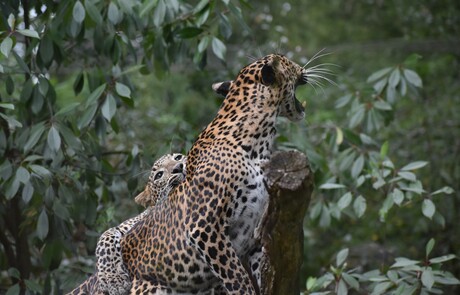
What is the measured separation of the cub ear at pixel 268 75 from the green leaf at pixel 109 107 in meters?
2.17

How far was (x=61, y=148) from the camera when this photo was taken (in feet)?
24.6

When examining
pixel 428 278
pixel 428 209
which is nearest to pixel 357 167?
pixel 428 209

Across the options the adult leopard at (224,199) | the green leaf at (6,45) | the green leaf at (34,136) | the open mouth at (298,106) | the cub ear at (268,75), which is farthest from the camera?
the green leaf at (34,136)

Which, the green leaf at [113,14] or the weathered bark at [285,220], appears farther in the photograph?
the green leaf at [113,14]

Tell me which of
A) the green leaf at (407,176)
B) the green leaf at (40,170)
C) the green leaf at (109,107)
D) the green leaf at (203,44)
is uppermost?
the green leaf at (203,44)

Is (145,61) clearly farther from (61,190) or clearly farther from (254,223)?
(254,223)

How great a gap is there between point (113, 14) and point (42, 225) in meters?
1.91

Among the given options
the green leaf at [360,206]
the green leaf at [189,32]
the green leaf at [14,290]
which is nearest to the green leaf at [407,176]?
the green leaf at [360,206]

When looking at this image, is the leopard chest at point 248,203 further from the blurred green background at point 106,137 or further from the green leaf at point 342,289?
the green leaf at point 342,289

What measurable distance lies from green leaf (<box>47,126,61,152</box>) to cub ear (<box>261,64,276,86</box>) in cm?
240

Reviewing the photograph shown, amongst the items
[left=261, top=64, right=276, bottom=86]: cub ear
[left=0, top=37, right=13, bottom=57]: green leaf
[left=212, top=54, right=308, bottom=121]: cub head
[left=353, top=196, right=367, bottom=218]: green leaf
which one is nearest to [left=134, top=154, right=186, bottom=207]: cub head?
[left=212, top=54, right=308, bottom=121]: cub head

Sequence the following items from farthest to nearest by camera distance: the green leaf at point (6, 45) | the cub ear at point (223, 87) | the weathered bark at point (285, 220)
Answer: the green leaf at point (6, 45)
the cub ear at point (223, 87)
the weathered bark at point (285, 220)

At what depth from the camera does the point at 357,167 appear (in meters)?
8.17

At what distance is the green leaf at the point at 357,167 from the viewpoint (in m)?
8.13
